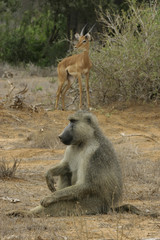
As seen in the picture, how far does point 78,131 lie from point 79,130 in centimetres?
2

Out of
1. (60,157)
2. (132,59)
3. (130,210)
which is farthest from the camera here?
(132,59)

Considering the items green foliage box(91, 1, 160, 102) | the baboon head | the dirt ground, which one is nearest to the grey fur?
the baboon head

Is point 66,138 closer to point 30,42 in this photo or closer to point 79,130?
point 79,130

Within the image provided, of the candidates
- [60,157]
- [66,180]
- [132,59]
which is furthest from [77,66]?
[66,180]

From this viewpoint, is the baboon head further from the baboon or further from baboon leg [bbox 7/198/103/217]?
baboon leg [bbox 7/198/103/217]

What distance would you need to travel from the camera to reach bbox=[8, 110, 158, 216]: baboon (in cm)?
440

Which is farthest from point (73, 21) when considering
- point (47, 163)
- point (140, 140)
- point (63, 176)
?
point (63, 176)

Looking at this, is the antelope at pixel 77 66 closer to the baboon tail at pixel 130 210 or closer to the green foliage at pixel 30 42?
the baboon tail at pixel 130 210

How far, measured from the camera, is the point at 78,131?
451cm

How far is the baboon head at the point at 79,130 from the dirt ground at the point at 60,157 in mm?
727

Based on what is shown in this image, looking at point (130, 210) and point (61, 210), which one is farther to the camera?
point (130, 210)

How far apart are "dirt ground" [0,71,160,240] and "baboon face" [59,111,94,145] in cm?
73

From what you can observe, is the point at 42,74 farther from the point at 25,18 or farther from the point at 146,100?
the point at 146,100

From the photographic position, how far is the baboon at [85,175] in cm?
440
